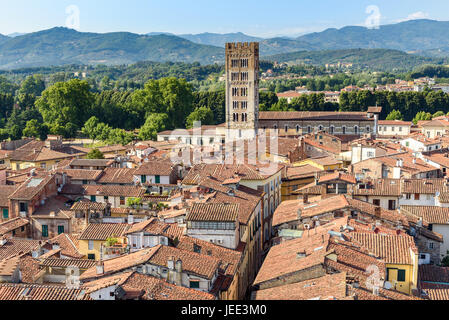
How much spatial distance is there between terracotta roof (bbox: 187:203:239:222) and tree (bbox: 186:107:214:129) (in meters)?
58.7

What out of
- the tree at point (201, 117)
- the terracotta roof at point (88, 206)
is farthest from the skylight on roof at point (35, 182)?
the tree at point (201, 117)

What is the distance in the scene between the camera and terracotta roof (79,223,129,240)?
20375 millimetres

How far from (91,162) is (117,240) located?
69.4 feet

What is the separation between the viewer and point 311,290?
13.3m

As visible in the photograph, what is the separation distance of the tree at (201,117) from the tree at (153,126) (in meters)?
3.29

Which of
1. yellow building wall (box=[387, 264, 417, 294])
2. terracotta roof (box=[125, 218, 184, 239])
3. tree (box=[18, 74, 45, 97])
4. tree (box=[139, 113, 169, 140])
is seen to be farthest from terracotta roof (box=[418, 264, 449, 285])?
tree (box=[18, 74, 45, 97])

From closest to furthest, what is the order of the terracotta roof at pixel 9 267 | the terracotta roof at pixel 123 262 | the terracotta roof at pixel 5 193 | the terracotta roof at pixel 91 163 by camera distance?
the terracotta roof at pixel 123 262
the terracotta roof at pixel 9 267
the terracotta roof at pixel 5 193
the terracotta roof at pixel 91 163

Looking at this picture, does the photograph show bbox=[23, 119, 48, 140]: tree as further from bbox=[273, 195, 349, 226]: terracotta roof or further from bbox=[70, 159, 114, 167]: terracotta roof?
bbox=[273, 195, 349, 226]: terracotta roof

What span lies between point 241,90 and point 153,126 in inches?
551

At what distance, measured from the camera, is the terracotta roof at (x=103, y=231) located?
20.4 metres

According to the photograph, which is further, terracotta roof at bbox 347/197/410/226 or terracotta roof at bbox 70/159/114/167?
terracotta roof at bbox 70/159/114/167

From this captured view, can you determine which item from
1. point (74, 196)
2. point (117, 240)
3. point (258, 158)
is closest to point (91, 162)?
point (74, 196)

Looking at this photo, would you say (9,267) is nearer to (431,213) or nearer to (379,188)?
(431,213)

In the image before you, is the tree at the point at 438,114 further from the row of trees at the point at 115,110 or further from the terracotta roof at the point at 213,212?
the terracotta roof at the point at 213,212
